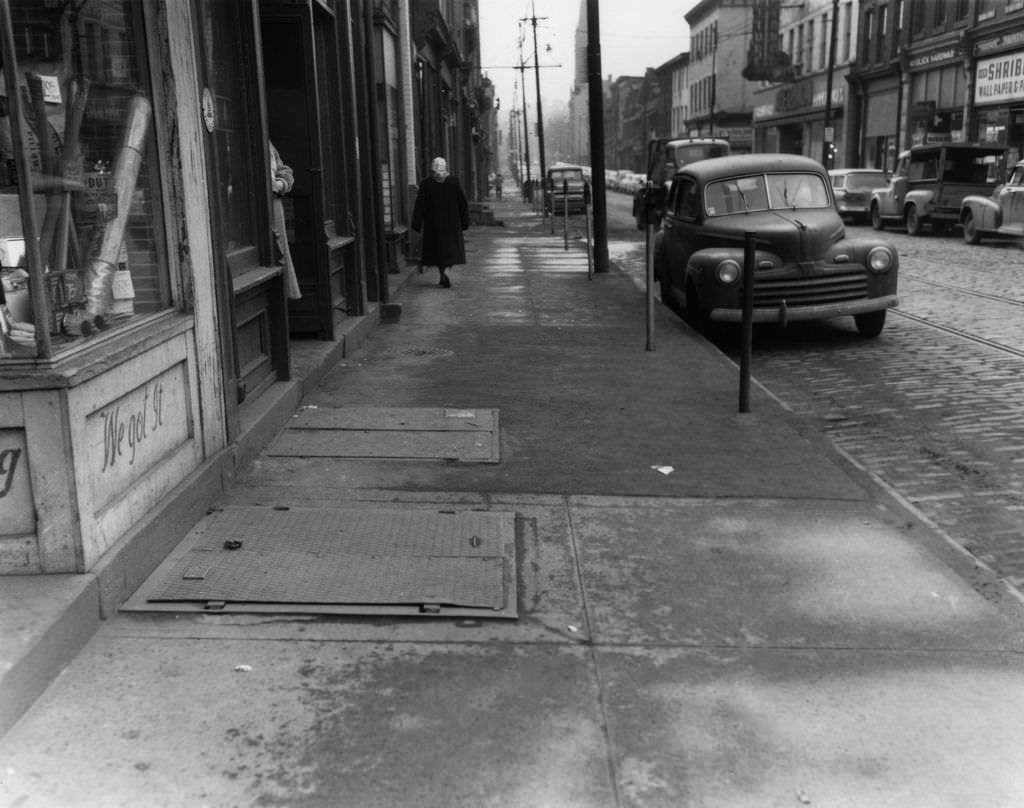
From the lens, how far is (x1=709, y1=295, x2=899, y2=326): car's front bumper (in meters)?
10.0

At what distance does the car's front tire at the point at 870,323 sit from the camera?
1070cm

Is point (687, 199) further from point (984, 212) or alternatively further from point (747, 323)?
point (984, 212)

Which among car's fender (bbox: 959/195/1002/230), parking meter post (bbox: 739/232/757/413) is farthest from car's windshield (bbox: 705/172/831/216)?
car's fender (bbox: 959/195/1002/230)

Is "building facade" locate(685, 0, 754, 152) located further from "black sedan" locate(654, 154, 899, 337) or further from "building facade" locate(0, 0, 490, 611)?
"building facade" locate(0, 0, 490, 611)

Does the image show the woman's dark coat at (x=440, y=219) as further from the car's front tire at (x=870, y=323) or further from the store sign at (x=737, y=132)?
the store sign at (x=737, y=132)

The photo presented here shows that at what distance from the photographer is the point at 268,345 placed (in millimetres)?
7020

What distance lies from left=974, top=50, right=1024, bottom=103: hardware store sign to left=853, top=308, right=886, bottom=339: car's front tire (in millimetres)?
25387

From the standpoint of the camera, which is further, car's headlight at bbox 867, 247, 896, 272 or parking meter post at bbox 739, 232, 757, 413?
car's headlight at bbox 867, 247, 896, 272

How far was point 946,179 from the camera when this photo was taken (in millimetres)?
25109

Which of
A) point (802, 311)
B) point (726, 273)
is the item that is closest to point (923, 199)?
point (802, 311)

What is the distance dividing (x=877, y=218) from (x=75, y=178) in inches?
1063

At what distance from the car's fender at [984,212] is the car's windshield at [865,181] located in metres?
7.73

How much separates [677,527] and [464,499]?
114 centimetres

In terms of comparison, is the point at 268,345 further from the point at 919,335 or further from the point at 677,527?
the point at 919,335
